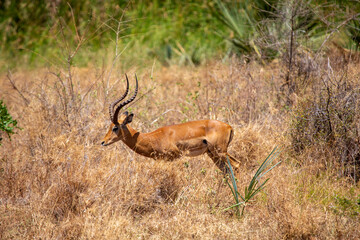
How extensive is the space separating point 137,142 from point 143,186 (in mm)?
936

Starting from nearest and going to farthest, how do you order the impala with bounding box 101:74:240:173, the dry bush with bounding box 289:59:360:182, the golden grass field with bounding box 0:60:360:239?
the golden grass field with bounding box 0:60:360:239
the dry bush with bounding box 289:59:360:182
the impala with bounding box 101:74:240:173

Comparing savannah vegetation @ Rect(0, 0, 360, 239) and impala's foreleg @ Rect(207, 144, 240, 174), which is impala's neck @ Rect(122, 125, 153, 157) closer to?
savannah vegetation @ Rect(0, 0, 360, 239)

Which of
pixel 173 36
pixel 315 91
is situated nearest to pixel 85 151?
pixel 315 91

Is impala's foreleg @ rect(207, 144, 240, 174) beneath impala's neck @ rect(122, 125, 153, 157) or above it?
beneath

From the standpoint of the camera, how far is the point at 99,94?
7516mm

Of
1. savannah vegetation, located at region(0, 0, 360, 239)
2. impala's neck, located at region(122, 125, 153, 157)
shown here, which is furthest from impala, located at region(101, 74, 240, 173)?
savannah vegetation, located at region(0, 0, 360, 239)

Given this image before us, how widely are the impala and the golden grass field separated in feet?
0.69

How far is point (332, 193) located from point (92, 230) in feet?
9.00

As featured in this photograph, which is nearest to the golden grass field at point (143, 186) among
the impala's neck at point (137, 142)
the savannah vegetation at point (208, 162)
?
the savannah vegetation at point (208, 162)

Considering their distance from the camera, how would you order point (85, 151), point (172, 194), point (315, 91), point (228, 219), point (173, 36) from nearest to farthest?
point (228, 219)
point (172, 194)
point (85, 151)
point (315, 91)
point (173, 36)

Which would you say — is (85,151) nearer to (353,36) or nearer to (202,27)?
(353,36)

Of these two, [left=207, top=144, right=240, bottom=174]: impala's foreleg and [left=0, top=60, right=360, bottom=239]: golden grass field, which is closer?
[left=0, top=60, right=360, bottom=239]: golden grass field

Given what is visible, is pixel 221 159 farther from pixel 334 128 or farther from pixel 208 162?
pixel 334 128

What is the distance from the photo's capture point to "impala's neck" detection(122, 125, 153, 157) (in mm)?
5969
